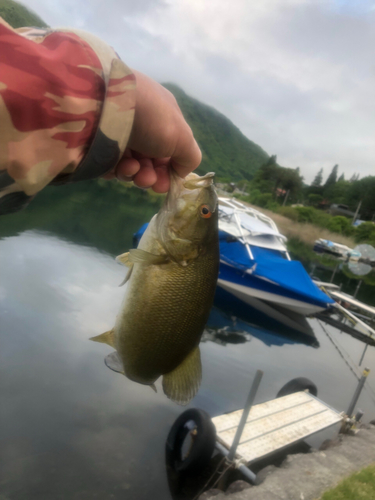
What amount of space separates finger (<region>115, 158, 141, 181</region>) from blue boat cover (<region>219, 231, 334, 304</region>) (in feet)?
32.2

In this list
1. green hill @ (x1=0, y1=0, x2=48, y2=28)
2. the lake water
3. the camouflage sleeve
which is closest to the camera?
the camouflage sleeve

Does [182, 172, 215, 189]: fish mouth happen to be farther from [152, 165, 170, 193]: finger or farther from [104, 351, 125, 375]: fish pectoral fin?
[104, 351, 125, 375]: fish pectoral fin

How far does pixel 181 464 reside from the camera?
4.93 metres

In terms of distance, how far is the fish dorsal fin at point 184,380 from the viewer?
1.83 m

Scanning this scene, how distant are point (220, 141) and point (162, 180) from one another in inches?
6037

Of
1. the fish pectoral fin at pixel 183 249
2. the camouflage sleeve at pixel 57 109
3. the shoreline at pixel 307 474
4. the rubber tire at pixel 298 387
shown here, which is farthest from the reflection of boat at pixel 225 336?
the camouflage sleeve at pixel 57 109

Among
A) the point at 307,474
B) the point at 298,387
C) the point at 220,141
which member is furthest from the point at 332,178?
the point at 307,474

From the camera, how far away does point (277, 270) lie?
11250 millimetres

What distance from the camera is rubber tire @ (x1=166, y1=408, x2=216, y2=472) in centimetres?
468

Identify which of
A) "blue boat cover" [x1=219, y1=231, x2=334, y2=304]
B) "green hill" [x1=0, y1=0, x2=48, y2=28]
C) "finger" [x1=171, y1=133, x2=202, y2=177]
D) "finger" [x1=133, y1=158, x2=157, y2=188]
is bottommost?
"blue boat cover" [x1=219, y1=231, x2=334, y2=304]

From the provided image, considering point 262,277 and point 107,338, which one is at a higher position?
point 107,338

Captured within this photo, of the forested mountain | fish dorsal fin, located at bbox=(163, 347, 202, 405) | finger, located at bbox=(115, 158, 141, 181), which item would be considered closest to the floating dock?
fish dorsal fin, located at bbox=(163, 347, 202, 405)

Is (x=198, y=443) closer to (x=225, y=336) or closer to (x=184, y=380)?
(x=184, y=380)

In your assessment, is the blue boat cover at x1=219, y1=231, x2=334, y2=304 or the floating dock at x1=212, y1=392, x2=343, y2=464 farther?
the blue boat cover at x1=219, y1=231, x2=334, y2=304
